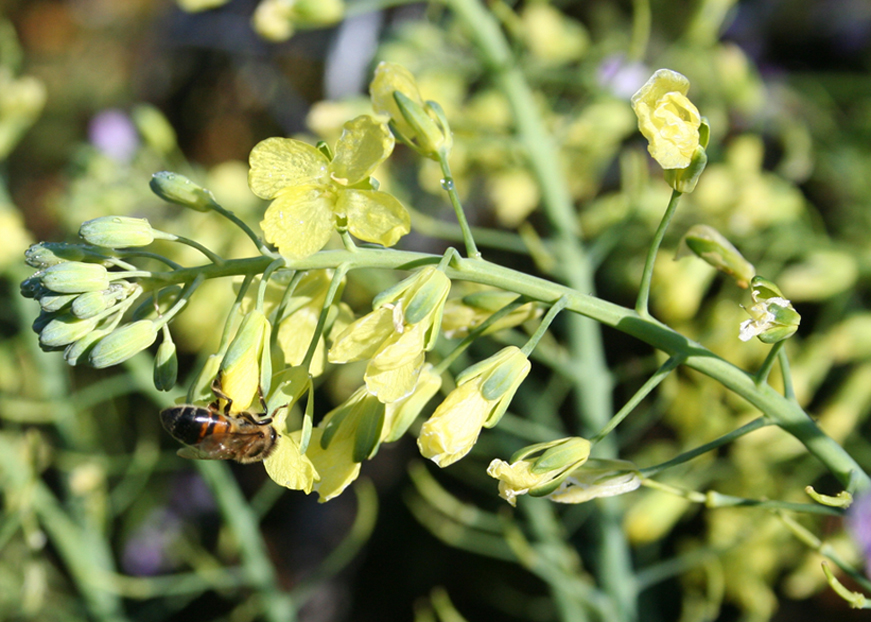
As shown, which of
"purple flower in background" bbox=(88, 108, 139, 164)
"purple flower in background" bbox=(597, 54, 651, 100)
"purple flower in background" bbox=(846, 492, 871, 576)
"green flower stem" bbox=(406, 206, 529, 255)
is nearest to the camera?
"purple flower in background" bbox=(846, 492, 871, 576)

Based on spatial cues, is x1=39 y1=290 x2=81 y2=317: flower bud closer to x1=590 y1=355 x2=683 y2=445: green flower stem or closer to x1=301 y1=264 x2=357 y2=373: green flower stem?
x1=301 y1=264 x2=357 y2=373: green flower stem

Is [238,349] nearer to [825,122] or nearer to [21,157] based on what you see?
[825,122]

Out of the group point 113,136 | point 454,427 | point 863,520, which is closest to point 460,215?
point 454,427

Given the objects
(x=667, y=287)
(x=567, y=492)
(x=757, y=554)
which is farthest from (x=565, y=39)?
(x=567, y=492)

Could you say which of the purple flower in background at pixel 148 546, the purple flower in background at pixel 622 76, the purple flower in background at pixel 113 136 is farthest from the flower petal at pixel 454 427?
the purple flower in background at pixel 148 546

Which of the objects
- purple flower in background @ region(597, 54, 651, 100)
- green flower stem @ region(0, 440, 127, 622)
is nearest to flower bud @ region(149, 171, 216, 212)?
green flower stem @ region(0, 440, 127, 622)

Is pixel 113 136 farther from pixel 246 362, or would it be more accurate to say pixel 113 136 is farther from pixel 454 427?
pixel 454 427
